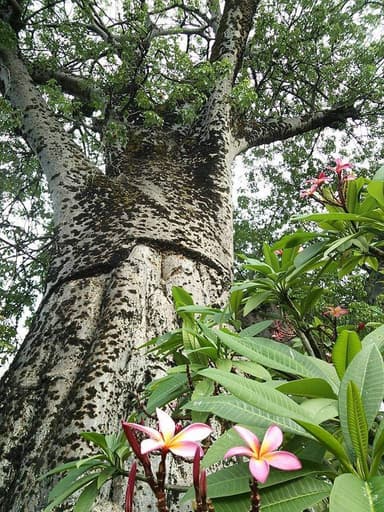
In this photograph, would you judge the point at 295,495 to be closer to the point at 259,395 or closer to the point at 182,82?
the point at 259,395

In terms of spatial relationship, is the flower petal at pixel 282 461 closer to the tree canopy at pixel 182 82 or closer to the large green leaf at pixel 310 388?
the large green leaf at pixel 310 388

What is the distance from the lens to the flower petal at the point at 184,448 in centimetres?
43

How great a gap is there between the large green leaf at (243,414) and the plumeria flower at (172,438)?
0.08 metres

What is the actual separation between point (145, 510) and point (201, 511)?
2.86ft

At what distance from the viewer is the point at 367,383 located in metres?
0.59

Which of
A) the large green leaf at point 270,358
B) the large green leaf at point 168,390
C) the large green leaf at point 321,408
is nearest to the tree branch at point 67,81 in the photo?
the large green leaf at point 168,390

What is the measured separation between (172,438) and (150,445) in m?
0.03

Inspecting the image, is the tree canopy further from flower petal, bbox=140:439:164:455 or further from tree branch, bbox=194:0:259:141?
flower petal, bbox=140:439:164:455

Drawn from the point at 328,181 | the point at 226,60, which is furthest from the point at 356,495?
the point at 226,60

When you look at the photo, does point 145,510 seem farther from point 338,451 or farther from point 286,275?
point 338,451

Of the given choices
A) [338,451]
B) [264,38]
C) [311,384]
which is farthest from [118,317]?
[264,38]

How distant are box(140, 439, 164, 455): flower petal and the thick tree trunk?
2.88 ft

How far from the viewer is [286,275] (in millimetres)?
1225

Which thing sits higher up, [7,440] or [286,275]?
[286,275]
